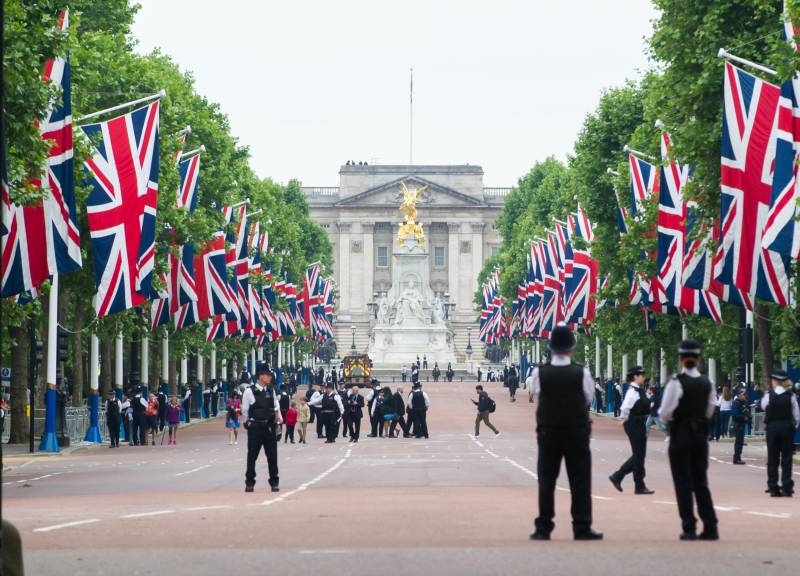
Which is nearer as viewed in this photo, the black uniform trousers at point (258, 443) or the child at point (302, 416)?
the black uniform trousers at point (258, 443)

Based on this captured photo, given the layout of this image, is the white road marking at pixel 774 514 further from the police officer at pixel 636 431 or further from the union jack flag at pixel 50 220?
the union jack flag at pixel 50 220

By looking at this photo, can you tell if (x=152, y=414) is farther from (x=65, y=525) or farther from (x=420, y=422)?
(x=65, y=525)

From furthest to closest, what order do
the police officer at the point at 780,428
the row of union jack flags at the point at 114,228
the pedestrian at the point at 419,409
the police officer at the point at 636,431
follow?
the pedestrian at the point at 419,409 < the row of union jack flags at the point at 114,228 < the police officer at the point at 636,431 < the police officer at the point at 780,428

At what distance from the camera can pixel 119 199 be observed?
1594 inches

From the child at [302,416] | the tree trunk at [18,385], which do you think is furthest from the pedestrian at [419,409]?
the tree trunk at [18,385]

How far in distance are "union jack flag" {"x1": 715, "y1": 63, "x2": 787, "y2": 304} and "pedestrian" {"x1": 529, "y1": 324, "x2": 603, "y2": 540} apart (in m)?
19.0

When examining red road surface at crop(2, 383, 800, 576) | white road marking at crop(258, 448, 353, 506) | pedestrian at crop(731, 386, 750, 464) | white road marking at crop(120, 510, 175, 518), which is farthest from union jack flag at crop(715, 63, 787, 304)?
white road marking at crop(120, 510, 175, 518)

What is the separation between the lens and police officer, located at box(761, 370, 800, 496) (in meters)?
25.8

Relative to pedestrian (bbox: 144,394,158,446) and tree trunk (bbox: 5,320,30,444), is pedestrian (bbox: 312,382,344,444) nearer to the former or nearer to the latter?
pedestrian (bbox: 144,394,158,446)

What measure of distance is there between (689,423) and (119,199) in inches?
1004

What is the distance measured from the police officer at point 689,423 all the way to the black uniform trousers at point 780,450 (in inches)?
364

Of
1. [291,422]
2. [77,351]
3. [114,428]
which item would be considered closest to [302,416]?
[291,422]

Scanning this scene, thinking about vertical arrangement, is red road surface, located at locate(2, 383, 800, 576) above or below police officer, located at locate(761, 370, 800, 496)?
below

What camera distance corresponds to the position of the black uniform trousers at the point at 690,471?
1627cm
